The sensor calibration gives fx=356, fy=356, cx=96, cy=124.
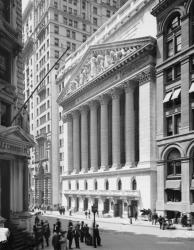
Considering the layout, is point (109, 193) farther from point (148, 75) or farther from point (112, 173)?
point (148, 75)

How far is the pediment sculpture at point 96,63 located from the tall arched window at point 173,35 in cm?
771

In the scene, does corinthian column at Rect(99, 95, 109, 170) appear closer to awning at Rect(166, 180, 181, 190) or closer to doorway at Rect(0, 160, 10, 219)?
awning at Rect(166, 180, 181, 190)

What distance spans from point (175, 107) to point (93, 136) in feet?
83.2

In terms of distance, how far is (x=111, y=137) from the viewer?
214 feet

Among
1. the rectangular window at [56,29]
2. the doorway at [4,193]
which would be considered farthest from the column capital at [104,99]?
the doorway at [4,193]

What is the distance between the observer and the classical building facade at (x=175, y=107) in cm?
4335

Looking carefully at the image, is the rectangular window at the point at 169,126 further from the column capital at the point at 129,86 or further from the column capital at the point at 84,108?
the column capital at the point at 84,108

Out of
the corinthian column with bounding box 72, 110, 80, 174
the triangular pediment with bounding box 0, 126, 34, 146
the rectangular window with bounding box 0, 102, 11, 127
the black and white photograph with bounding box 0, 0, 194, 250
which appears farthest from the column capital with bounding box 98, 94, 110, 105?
the rectangular window with bounding box 0, 102, 11, 127

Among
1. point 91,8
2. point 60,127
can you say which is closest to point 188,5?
point 60,127

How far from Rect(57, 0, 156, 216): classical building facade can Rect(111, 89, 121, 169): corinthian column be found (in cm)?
17

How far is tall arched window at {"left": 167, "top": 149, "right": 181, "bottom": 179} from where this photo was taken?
149 ft

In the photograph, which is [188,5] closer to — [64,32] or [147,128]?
[147,128]

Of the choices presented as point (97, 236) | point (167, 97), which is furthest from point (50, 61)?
point (97, 236)

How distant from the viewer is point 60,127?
89.7 meters
